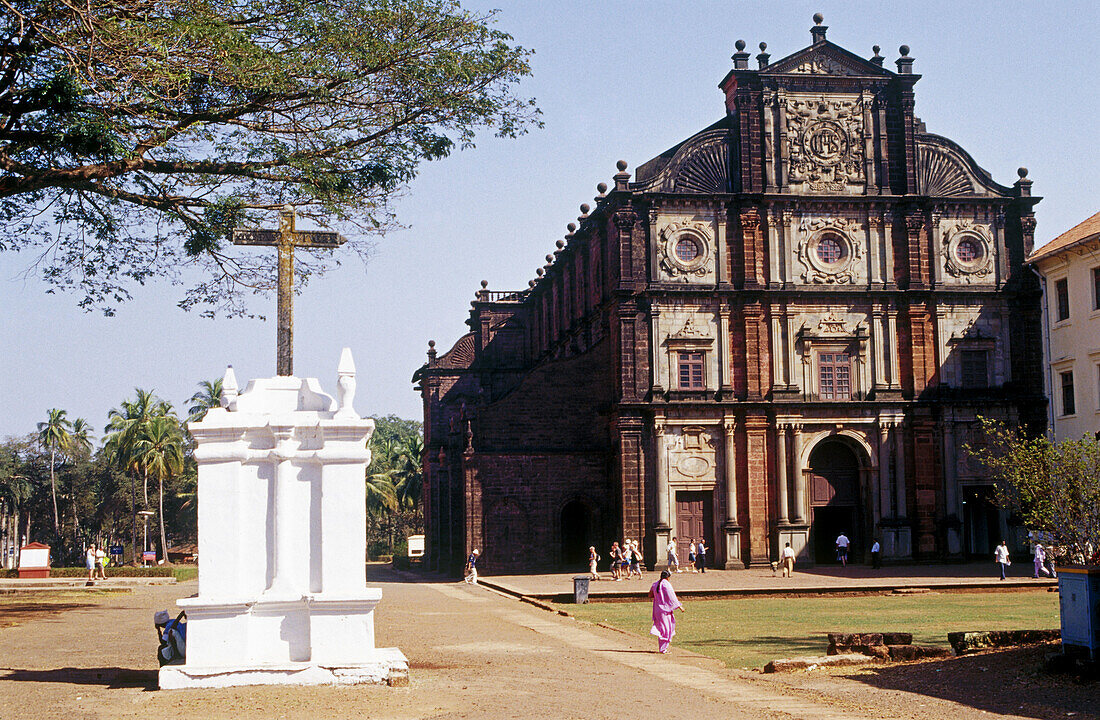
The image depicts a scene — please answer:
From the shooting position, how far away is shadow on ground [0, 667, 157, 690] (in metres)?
13.0

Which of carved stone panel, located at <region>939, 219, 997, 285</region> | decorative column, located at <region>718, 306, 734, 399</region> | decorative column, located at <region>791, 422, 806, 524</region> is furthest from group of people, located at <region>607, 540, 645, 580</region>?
carved stone panel, located at <region>939, 219, 997, 285</region>

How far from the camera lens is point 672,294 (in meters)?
40.0

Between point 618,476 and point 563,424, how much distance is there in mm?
3270

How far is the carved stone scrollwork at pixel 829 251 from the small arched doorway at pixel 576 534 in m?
11.8

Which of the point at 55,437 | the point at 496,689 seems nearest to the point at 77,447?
the point at 55,437

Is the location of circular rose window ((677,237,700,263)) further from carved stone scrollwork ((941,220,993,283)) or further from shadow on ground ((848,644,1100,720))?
shadow on ground ((848,644,1100,720))

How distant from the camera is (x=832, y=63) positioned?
41812 millimetres

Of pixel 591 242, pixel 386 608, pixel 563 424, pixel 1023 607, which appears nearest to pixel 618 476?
pixel 563 424

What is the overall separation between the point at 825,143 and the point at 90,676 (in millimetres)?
33778

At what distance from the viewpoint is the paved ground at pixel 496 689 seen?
11.2m

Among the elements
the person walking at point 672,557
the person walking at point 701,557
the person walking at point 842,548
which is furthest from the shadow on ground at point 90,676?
the person walking at point 842,548

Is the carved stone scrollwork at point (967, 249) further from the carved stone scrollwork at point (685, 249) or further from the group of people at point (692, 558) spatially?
the group of people at point (692, 558)

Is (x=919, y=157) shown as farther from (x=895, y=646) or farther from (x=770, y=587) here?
(x=895, y=646)

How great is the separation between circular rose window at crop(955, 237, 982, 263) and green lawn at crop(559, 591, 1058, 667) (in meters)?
17.2
